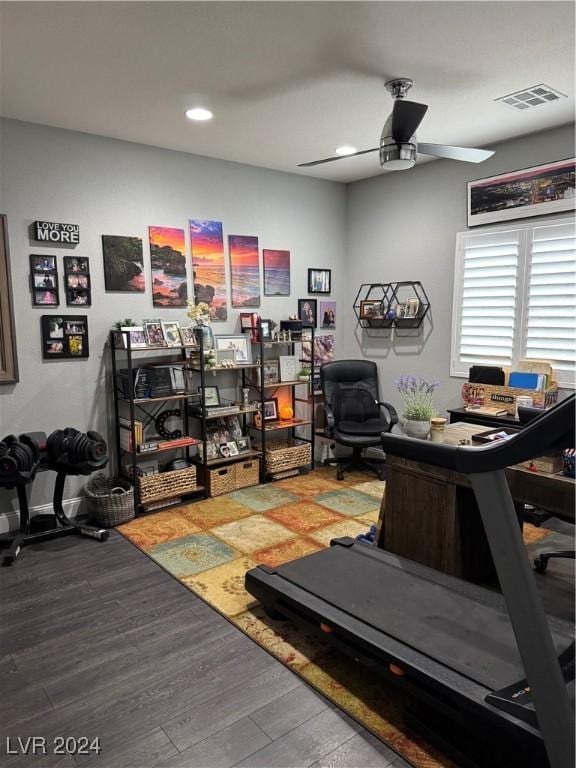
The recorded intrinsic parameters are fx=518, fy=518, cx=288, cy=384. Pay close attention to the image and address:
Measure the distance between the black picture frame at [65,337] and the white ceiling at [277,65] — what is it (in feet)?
4.67

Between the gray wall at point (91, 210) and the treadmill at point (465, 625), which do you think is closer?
the treadmill at point (465, 625)

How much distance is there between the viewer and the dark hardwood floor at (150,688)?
1.93 m

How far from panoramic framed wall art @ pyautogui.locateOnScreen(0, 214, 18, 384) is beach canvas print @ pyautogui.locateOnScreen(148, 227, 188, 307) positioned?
1.11 m

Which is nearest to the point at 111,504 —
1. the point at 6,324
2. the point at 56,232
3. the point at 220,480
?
the point at 220,480

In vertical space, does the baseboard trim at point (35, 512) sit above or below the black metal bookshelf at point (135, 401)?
below

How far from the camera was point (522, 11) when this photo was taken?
240cm

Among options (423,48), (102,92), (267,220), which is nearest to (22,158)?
(102,92)

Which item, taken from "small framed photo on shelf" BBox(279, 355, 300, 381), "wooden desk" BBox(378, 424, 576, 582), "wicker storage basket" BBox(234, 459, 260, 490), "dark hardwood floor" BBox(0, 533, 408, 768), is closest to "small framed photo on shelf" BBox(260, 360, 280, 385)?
"small framed photo on shelf" BBox(279, 355, 300, 381)

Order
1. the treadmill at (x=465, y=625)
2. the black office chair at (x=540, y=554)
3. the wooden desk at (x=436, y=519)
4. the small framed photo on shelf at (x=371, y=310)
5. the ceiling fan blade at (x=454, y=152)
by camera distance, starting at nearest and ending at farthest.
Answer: the treadmill at (x=465, y=625), the wooden desk at (x=436, y=519), the black office chair at (x=540, y=554), the ceiling fan blade at (x=454, y=152), the small framed photo on shelf at (x=371, y=310)

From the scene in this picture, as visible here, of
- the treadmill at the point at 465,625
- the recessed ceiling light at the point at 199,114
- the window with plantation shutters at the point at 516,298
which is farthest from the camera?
the window with plantation shutters at the point at 516,298

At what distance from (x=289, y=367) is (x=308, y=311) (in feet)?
2.34

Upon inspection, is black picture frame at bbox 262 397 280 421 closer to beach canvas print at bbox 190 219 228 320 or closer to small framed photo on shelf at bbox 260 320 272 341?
small framed photo on shelf at bbox 260 320 272 341

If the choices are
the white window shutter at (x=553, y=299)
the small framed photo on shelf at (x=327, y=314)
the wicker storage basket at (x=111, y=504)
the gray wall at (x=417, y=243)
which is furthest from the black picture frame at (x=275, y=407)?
the white window shutter at (x=553, y=299)

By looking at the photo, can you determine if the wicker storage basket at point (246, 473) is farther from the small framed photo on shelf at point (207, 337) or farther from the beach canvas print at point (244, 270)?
the beach canvas print at point (244, 270)
